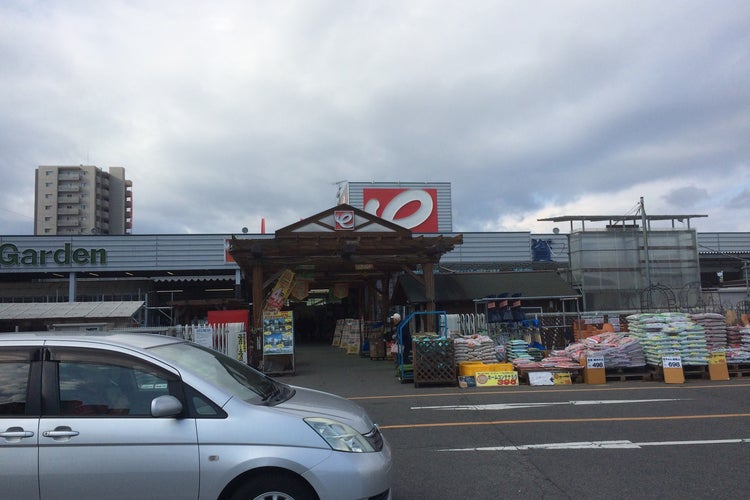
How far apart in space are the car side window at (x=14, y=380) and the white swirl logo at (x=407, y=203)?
27.9m

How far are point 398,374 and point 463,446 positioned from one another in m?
7.72

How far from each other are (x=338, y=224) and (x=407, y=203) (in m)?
14.9

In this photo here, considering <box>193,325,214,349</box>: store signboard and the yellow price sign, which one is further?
<box>193,325,214,349</box>: store signboard

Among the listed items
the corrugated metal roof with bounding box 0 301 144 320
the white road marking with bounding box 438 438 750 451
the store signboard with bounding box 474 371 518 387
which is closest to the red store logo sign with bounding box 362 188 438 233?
the corrugated metal roof with bounding box 0 301 144 320

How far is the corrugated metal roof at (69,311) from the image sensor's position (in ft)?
50.5

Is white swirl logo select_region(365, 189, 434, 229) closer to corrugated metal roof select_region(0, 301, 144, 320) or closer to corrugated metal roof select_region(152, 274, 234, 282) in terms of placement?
corrugated metal roof select_region(152, 274, 234, 282)

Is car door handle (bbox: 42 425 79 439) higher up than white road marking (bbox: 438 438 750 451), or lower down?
higher up

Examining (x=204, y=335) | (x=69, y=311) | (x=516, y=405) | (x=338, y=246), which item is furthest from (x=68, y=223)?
(x=516, y=405)

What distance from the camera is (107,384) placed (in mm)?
3896

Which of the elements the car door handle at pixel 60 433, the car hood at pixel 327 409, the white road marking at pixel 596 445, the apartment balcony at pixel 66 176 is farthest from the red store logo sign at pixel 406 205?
the apartment balcony at pixel 66 176

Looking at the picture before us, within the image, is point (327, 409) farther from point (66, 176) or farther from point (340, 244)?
point (66, 176)

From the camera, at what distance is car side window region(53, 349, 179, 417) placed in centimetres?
382

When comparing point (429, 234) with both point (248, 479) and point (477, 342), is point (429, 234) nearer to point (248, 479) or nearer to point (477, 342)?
point (477, 342)

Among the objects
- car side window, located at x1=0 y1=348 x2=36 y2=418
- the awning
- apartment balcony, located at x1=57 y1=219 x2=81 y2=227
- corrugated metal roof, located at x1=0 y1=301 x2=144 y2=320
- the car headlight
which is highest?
apartment balcony, located at x1=57 y1=219 x2=81 y2=227
